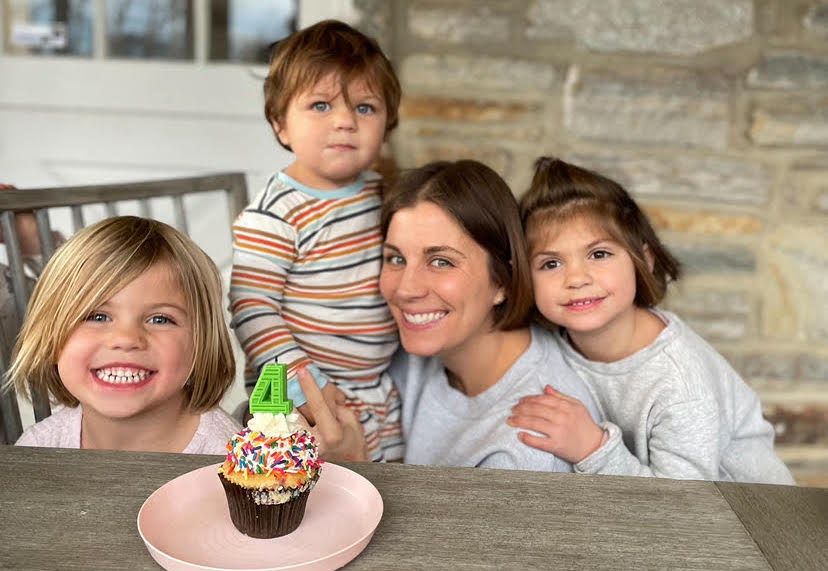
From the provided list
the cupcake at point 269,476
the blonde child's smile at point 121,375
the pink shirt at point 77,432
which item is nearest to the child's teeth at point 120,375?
the blonde child's smile at point 121,375

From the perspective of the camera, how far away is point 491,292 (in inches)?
61.7

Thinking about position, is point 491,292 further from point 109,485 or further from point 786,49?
point 786,49

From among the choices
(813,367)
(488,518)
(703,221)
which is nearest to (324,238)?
(488,518)

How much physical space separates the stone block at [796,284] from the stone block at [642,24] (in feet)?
1.91

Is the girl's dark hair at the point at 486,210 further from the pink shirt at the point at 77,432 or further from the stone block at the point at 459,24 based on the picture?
the stone block at the point at 459,24

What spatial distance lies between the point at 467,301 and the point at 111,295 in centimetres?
60

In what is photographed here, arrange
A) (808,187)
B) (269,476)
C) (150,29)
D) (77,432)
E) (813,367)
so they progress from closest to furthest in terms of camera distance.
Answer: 1. (269,476)
2. (77,432)
3. (808,187)
4. (813,367)
5. (150,29)

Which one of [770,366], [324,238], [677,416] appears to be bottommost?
[770,366]

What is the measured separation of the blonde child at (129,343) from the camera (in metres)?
1.26

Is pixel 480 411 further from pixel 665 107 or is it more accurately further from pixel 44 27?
pixel 44 27

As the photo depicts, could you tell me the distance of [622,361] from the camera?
155 cm

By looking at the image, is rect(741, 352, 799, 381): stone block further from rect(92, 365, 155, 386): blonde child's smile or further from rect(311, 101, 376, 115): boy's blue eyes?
rect(92, 365, 155, 386): blonde child's smile

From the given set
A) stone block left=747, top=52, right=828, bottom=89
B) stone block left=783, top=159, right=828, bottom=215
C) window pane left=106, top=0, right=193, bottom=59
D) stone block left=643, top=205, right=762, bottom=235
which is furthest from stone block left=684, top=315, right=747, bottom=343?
window pane left=106, top=0, right=193, bottom=59

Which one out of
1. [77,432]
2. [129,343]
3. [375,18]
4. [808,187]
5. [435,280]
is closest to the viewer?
[129,343]
